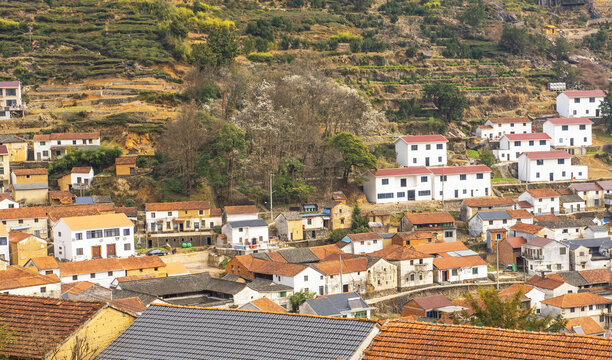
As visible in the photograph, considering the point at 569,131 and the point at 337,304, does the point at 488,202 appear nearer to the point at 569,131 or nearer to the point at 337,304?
the point at 569,131

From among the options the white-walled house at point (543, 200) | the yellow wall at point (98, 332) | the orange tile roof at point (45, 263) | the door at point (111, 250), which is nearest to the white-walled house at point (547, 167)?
the white-walled house at point (543, 200)

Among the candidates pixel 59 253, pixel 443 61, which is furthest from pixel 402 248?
pixel 443 61

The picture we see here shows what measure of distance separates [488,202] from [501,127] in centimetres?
1152

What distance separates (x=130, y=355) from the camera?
45.0 feet

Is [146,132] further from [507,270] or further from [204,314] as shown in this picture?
[204,314]

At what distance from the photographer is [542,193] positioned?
158 feet

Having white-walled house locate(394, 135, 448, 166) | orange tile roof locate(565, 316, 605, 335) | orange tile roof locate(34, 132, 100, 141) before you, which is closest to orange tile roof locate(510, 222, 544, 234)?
white-walled house locate(394, 135, 448, 166)

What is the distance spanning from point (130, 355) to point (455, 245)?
2973 centimetres

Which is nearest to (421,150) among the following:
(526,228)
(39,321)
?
(526,228)

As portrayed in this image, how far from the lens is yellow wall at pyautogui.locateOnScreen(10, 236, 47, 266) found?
1458 inches

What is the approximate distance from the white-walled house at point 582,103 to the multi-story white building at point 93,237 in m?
34.7

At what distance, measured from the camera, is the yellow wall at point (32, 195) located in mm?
43062

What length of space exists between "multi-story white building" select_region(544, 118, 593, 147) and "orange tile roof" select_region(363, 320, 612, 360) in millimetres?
45948

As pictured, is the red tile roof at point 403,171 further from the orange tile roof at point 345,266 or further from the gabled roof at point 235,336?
the gabled roof at point 235,336
